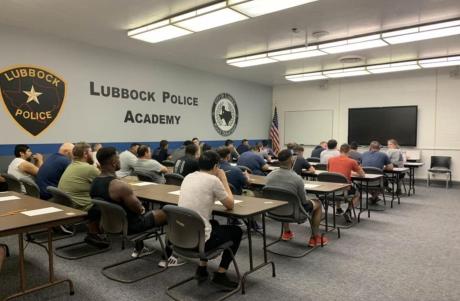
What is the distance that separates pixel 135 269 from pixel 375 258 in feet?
8.84

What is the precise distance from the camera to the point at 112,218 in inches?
126

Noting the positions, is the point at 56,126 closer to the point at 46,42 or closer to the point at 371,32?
the point at 46,42

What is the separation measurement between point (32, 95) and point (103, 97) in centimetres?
146

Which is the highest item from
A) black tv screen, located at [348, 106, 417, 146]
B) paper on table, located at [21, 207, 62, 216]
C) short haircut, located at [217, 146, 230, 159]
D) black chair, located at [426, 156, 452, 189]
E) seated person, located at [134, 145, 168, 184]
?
black tv screen, located at [348, 106, 417, 146]

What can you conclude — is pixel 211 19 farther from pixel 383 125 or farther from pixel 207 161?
pixel 383 125

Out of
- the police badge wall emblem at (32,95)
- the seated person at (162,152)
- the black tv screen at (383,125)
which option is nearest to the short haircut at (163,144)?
the seated person at (162,152)

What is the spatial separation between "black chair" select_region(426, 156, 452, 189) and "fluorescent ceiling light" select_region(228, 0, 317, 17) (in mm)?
7379

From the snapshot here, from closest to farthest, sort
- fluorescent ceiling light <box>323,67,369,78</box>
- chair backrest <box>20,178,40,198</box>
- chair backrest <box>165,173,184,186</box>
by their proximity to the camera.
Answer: chair backrest <box>20,178,40,198</box>, chair backrest <box>165,173,184,186</box>, fluorescent ceiling light <box>323,67,369,78</box>

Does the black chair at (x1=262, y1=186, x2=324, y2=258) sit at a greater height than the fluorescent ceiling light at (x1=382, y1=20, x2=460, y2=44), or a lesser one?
lesser

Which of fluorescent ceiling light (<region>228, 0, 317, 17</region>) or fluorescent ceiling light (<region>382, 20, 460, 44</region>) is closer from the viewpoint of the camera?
fluorescent ceiling light (<region>228, 0, 317, 17</region>)

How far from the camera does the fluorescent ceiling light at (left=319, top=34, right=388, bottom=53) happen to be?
19.7 ft

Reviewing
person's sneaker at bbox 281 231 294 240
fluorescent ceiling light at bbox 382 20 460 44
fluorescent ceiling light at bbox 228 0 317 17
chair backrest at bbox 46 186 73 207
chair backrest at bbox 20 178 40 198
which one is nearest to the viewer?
chair backrest at bbox 46 186 73 207

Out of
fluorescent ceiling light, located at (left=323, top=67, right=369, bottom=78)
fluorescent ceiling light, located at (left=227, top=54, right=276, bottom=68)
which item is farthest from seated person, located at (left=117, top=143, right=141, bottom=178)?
fluorescent ceiling light, located at (left=323, top=67, right=369, bottom=78)

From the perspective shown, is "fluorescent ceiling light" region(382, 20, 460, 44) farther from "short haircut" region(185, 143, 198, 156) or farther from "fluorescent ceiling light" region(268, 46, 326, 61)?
"short haircut" region(185, 143, 198, 156)
